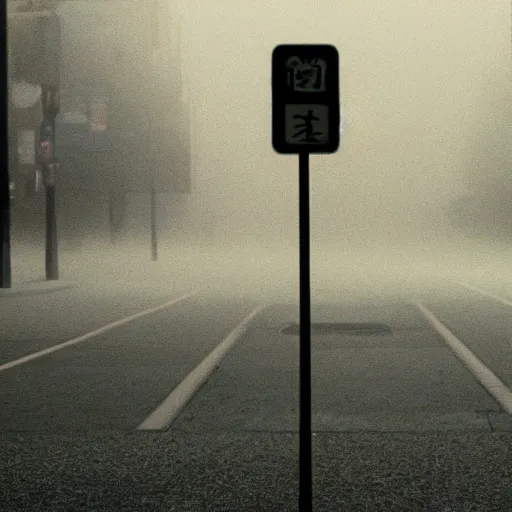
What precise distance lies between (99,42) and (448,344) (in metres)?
66.8

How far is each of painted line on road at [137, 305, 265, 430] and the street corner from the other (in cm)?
1112

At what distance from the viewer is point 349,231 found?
154m

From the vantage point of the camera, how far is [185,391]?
1016 cm

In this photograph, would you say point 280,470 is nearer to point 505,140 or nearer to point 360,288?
point 360,288

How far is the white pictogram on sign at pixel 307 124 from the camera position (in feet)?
18.0

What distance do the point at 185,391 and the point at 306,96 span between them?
5.20 metres

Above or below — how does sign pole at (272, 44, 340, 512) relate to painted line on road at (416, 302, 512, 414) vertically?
above

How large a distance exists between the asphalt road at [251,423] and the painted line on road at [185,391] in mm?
85

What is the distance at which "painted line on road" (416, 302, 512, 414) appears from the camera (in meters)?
9.59

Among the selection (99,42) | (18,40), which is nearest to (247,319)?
(18,40)

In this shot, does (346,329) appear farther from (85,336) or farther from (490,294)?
(490,294)

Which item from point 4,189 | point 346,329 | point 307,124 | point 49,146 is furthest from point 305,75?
point 49,146

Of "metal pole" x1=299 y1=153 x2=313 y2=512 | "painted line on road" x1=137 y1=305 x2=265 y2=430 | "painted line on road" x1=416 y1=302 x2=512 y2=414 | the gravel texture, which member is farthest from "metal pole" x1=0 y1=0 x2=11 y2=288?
"metal pole" x1=299 y1=153 x2=313 y2=512

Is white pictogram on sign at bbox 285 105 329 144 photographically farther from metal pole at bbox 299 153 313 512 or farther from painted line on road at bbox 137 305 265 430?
painted line on road at bbox 137 305 265 430
